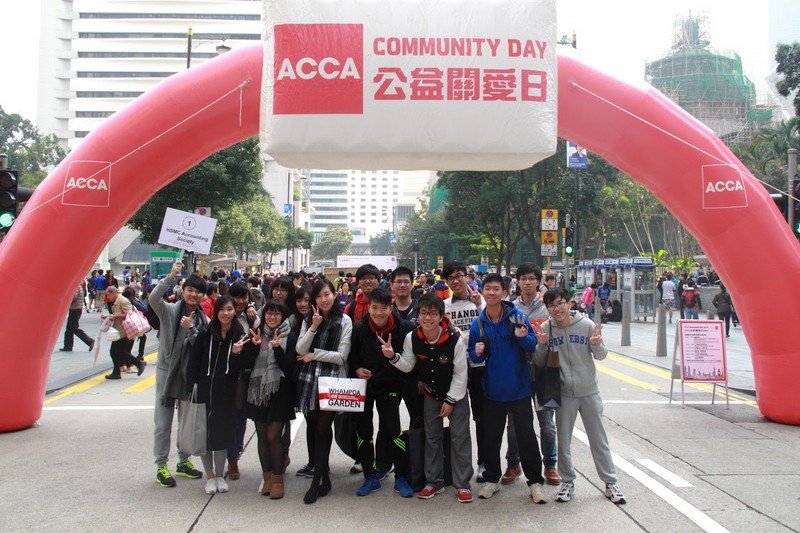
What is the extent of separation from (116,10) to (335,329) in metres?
110

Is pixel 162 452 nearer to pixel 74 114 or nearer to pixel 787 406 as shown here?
pixel 787 406

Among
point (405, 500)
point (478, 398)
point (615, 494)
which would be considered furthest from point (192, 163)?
point (615, 494)

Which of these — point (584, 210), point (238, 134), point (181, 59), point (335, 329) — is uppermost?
point (181, 59)

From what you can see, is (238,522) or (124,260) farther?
(124,260)

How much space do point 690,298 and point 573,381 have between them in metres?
20.8

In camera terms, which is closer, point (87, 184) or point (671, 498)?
point (671, 498)

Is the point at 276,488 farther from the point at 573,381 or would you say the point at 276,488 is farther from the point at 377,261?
the point at 377,261

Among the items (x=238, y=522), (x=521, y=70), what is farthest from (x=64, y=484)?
(x=521, y=70)

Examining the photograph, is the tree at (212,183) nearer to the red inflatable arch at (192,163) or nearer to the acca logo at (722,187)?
the red inflatable arch at (192,163)

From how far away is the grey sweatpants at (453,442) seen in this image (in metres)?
5.65

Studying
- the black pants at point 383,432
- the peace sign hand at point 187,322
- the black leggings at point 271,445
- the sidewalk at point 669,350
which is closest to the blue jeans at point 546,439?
the black pants at point 383,432

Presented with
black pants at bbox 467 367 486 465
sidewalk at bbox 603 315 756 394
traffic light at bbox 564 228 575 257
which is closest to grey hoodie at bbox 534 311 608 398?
black pants at bbox 467 367 486 465

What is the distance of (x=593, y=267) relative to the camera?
29906 mm

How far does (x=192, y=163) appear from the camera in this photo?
26.5 feet
